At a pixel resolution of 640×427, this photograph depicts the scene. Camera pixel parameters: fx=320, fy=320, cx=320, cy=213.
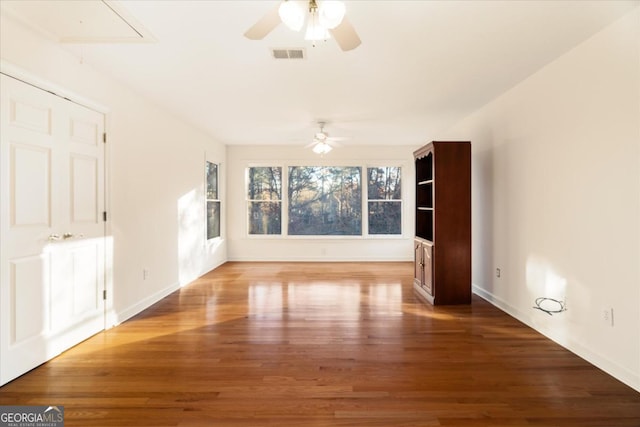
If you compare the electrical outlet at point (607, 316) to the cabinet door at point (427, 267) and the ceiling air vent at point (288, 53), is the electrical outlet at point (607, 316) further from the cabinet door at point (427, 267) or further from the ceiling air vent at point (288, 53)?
the ceiling air vent at point (288, 53)

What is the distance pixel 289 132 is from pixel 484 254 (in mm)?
3789

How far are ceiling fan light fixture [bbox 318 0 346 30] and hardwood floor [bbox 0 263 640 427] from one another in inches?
87.9

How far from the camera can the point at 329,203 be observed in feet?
24.3

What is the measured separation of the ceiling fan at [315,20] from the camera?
156cm

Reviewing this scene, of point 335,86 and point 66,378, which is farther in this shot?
point 335,86

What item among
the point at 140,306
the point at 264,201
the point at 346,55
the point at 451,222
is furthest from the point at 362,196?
the point at 140,306

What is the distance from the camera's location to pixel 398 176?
7371mm

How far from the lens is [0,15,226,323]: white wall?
2615mm

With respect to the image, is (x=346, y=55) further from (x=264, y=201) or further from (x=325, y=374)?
(x=264, y=201)

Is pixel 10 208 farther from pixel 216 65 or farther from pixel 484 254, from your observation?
pixel 484 254

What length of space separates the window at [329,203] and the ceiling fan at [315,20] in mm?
5395

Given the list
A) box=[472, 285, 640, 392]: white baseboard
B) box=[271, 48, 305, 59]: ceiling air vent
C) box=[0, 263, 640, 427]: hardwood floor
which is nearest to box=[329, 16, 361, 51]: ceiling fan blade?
box=[271, 48, 305, 59]: ceiling air vent

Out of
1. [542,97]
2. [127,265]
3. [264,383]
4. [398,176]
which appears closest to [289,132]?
[398,176]

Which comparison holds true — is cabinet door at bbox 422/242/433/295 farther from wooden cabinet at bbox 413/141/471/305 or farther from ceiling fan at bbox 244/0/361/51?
ceiling fan at bbox 244/0/361/51
